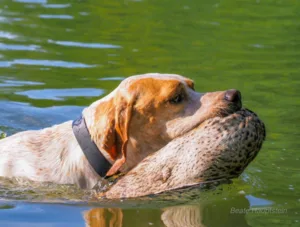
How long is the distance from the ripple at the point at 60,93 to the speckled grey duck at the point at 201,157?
4179 mm

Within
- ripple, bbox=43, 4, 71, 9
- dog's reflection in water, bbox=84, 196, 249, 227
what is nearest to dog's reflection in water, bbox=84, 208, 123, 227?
dog's reflection in water, bbox=84, 196, 249, 227

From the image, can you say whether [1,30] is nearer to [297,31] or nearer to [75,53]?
[75,53]

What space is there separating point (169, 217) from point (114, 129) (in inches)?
→ 33.9

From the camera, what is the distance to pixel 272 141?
31.7ft

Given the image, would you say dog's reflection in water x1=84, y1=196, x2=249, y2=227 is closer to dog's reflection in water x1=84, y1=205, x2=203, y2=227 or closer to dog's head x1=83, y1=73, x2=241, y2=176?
dog's reflection in water x1=84, y1=205, x2=203, y2=227

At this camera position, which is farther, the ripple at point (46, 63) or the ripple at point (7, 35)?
the ripple at point (7, 35)

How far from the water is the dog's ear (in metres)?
0.41

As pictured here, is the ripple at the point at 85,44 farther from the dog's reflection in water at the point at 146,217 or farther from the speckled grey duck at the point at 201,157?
the dog's reflection in water at the point at 146,217

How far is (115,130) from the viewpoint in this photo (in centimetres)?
742

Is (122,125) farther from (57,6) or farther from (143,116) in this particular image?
(57,6)

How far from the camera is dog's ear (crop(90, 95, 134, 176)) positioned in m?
7.39

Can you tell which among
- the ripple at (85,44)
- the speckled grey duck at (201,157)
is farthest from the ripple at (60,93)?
the speckled grey duck at (201,157)

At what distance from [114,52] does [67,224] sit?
7217 millimetres

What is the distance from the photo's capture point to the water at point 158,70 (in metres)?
A: 7.45
